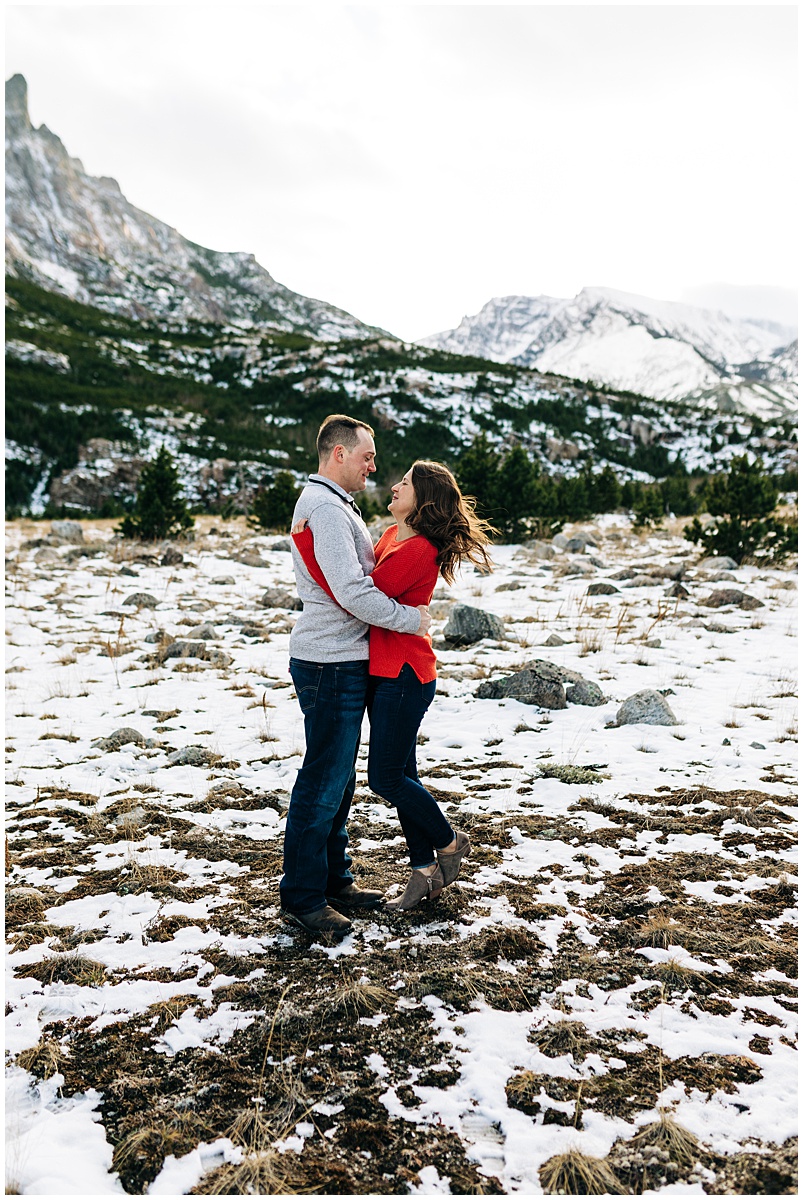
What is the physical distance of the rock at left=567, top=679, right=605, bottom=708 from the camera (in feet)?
23.0

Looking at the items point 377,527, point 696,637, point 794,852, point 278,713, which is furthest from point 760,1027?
point 377,527

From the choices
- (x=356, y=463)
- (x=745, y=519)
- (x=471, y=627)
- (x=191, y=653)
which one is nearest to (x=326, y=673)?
(x=356, y=463)

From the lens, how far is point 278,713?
23.2 feet

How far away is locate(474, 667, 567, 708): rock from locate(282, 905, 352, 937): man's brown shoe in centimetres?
388

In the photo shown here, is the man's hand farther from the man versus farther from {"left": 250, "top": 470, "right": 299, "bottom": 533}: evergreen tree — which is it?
{"left": 250, "top": 470, "right": 299, "bottom": 533}: evergreen tree

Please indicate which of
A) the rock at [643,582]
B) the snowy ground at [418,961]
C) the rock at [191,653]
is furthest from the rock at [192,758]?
the rock at [643,582]

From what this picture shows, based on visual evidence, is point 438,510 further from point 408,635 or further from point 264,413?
point 264,413

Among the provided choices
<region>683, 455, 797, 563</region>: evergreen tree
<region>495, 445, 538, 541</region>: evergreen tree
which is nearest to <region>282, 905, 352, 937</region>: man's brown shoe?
<region>683, 455, 797, 563</region>: evergreen tree

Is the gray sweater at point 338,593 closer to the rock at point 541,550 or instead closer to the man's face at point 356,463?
the man's face at point 356,463

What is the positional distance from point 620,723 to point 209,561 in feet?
38.2

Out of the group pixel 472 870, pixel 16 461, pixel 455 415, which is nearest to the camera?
pixel 472 870

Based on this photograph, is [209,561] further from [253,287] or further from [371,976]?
[253,287]

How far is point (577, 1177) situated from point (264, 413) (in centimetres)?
5750

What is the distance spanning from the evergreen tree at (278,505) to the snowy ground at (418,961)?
1426cm
